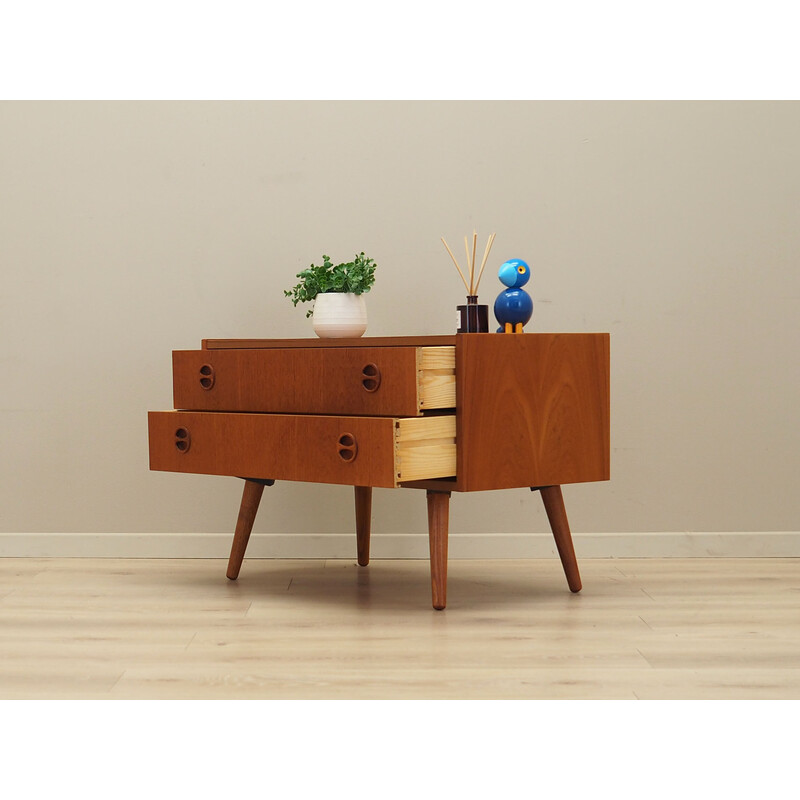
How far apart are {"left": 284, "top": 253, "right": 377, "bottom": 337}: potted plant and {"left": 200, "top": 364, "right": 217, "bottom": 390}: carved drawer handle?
0.82 feet

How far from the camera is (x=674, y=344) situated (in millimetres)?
2754

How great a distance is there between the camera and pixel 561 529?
7.54 ft

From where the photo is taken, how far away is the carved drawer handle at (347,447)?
2.06 m

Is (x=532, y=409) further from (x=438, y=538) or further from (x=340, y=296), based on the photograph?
(x=340, y=296)

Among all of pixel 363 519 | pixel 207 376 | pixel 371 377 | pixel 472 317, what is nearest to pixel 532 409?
pixel 472 317

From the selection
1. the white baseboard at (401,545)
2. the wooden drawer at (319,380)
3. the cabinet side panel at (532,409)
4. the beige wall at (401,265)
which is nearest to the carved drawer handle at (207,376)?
the wooden drawer at (319,380)

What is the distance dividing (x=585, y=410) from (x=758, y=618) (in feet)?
1.73

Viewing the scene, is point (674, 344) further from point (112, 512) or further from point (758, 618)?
point (112, 512)

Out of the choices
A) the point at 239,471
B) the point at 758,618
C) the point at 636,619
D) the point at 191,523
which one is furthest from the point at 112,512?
the point at 758,618

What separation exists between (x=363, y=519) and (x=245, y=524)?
0.97ft

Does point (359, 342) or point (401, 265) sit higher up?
point (401, 265)

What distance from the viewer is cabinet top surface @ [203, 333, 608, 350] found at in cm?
207

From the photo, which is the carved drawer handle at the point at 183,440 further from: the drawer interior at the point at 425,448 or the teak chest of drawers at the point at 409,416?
the drawer interior at the point at 425,448

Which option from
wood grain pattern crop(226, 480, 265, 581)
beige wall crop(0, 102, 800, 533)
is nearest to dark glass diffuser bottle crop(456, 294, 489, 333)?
beige wall crop(0, 102, 800, 533)
